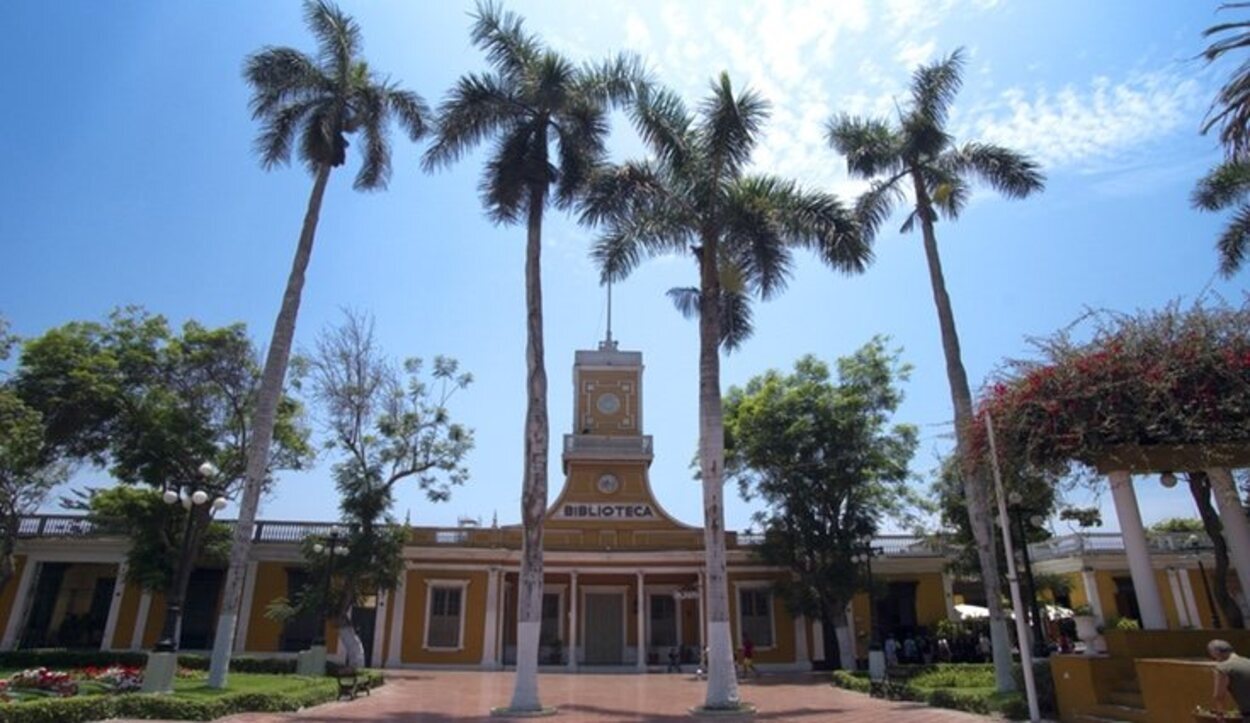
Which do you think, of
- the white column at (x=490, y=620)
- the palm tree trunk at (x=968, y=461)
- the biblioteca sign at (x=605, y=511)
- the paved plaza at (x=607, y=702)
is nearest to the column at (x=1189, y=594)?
the paved plaza at (x=607, y=702)

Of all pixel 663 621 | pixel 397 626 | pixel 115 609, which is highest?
pixel 115 609

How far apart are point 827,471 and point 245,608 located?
19.5 metres

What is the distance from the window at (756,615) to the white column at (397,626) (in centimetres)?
1141

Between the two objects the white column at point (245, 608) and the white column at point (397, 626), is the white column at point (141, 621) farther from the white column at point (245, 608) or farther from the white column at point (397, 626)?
the white column at point (397, 626)

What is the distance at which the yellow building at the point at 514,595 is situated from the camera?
2566cm

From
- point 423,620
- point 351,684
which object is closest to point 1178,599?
point 423,620

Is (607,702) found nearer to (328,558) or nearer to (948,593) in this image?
(328,558)

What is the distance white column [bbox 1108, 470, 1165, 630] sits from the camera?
10516mm

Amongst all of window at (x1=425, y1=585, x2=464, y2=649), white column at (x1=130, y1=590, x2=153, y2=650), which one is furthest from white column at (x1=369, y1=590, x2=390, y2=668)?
white column at (x1=130, y1=590, x2=153, y2=650)

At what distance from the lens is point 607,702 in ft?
51.4

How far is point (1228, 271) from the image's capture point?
1856 centimetres

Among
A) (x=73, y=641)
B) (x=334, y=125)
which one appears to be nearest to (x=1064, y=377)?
(x=334, y=125)

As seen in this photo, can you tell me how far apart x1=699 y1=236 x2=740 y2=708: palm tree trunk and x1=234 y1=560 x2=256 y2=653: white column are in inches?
710

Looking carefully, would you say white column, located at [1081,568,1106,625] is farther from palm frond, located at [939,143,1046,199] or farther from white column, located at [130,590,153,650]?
white column, located at [130,590,153,650]
